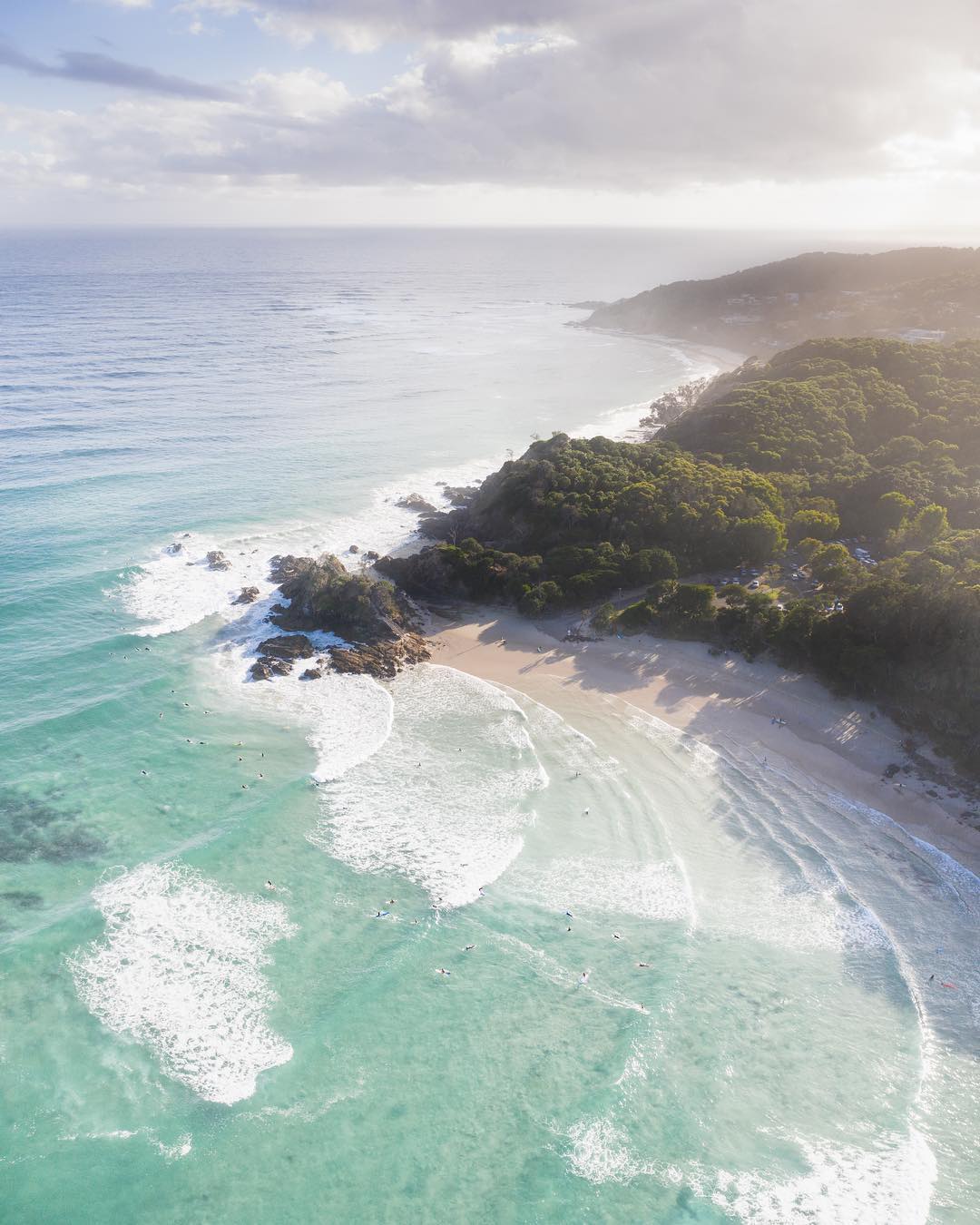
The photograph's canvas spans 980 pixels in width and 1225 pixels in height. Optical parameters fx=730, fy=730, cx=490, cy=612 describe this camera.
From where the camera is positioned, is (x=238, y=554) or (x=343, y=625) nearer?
(x=343, y=625)

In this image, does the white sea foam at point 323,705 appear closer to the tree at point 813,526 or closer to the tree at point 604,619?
the tree at point 604,619

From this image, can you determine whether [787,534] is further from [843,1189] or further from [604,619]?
[843,1189]

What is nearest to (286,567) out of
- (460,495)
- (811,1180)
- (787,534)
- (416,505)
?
(416,505)

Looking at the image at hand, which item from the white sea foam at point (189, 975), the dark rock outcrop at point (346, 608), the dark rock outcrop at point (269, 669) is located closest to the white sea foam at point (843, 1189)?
the white sea foam at point (189, 975)

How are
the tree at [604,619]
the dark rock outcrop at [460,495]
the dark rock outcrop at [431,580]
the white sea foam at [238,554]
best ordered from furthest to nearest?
the dark rock outcrop at [460,495] → the dark rock outcrop at [431,580] → the white sea foam at [238,554] → the tree at [604,619]

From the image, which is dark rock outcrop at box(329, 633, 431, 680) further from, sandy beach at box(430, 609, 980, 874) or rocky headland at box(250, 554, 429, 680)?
sandy beach at box(430, 609, 980, 874)

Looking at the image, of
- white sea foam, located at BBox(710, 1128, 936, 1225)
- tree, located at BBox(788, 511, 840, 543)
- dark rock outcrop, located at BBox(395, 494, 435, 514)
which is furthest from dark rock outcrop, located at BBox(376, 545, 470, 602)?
white sea foam, located at BBox(710, 1128, 936, 1225)
